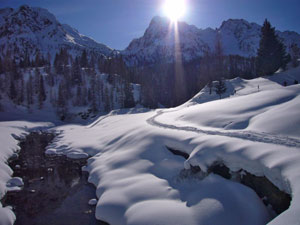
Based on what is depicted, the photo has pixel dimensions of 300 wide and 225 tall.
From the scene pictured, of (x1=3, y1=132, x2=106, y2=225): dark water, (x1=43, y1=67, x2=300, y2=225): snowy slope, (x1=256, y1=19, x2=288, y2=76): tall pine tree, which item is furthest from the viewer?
(x1=256, y1=19, x2=288, y2=76): tall pine tree

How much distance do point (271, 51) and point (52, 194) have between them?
5863 centimetres

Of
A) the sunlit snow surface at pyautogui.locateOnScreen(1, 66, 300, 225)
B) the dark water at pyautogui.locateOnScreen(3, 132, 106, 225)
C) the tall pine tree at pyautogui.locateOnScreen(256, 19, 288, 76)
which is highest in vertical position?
the tall pine tree at pyautogui.locateOnScreen(256, 19, 288, 76)

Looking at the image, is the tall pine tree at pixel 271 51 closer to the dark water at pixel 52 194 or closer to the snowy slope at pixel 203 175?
the snowy slope at pixel 203 175

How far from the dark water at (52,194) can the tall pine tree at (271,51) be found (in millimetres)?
53559

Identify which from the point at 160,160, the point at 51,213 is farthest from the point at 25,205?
the point at 160,160

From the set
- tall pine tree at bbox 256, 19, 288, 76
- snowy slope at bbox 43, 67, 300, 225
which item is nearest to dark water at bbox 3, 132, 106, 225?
snowy slope at bbox 43, 67, 300, 225

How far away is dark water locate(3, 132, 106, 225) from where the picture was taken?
11.1 metres

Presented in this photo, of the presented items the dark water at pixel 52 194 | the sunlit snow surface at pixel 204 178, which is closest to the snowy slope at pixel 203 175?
the sunlit snow surface at pixel 204 178

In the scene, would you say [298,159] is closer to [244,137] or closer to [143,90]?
[244,137]

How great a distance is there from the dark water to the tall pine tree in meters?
53.6

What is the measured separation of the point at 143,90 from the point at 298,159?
79.5 meters

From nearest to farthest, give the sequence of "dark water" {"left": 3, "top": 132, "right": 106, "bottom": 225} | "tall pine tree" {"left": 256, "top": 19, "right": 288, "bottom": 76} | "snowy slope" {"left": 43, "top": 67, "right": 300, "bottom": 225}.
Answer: "snowy slope" {"left": 43, "top": 67, "right": 300, "bottom": 225} → "dark water" {"left": 3, "top": 132, "right": 106, "bottom": 225} → "tall pine tree" {"left": 256, "top": 19, "right": 288, "bottom": 76}

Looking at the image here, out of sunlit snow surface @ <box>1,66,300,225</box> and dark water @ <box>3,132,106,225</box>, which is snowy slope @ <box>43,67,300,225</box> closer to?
sunlit snow surface @ <box>1,66,300,225</box>

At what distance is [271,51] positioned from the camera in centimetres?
5203
